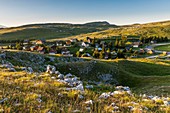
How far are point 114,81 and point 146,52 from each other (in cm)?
11853

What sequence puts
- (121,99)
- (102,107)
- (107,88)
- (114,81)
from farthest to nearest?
1. (114,81)
2. (107,88)
3. (121,99)
4. (102,107)

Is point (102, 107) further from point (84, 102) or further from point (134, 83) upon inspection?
point (134, 83)

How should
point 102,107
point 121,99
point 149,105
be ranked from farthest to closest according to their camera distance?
1. point 121,99
2. point 149,105
3. point 102,107

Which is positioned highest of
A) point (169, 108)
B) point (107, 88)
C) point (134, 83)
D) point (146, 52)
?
point (169, 108)

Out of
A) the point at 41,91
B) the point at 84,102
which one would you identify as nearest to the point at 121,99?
the point at 84,102

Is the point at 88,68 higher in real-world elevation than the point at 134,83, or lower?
higher

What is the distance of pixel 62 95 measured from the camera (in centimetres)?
1229

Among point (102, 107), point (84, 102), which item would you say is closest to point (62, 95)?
point (84, 102)

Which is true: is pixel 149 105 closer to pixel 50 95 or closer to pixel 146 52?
pixel 50 95

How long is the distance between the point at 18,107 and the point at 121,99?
5.64 meters

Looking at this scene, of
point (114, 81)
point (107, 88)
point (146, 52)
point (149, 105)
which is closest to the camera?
point (149, 105)

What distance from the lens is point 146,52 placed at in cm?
15775

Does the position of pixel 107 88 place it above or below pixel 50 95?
below

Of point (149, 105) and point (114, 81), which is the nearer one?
point (149, 105)
